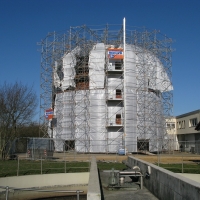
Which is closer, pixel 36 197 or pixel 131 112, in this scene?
pixel 36 197

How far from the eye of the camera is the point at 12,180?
1794 cm

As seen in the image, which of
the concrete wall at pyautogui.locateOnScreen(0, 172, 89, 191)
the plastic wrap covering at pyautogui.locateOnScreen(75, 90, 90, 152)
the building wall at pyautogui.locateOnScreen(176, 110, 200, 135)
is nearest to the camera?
the concrete wall at pyautogui.locateOnScreen(0, 172, 89, 191)

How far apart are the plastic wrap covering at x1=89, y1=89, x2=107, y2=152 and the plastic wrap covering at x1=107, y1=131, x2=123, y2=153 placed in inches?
31.6

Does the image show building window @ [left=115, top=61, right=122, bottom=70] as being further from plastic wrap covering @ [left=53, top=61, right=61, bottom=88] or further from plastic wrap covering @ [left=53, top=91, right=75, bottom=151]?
plastic wrap covering @ [left=53, top=61, right=61, bottom=88]

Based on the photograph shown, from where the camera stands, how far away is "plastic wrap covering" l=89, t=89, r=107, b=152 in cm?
4225

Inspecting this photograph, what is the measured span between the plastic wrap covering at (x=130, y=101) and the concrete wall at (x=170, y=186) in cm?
2846

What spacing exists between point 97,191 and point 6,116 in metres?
29.2

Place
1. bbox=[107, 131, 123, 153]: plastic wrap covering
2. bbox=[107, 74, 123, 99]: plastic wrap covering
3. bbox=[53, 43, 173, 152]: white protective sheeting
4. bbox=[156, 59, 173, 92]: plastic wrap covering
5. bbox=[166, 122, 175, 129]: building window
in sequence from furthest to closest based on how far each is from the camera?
bbox=[166, 122, 175, 129]: building window < bbox=[156, 59, 173, 92]: plastic wrap covering < bbox=[107, 74, 123, 99]: plastic wrap covering < bbox=[53, 43, 173, 152]: white protective sheeting < bbox=[107, 131, 123, 153]: plastic wrap covering

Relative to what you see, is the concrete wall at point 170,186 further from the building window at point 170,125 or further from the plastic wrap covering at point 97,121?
the building window at point 170,125

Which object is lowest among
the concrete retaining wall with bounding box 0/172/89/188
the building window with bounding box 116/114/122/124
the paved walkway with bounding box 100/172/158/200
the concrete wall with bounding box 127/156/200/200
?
the concrete retaining wall with bounding box 0/172/89/188

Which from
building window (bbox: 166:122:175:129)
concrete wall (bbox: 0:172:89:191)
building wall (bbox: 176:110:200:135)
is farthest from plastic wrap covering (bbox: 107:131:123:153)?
concrete wall (bbox: 0:172:89:191)

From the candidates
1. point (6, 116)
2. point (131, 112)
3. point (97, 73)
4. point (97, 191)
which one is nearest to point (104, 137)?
point (131, 112)

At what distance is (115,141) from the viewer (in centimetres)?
4234

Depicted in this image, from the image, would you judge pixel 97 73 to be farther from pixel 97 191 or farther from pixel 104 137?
pixel 97 191
